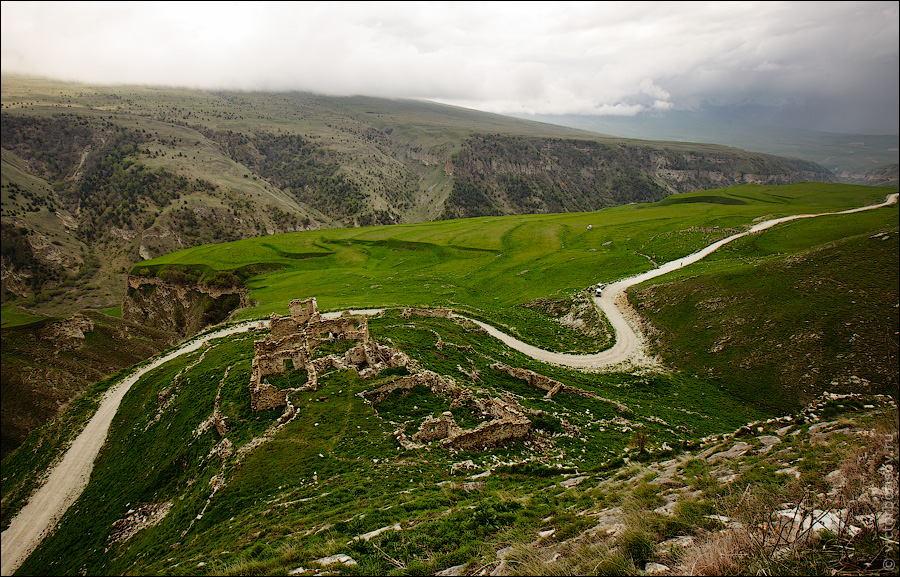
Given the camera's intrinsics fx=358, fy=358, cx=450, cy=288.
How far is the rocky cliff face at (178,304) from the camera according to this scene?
102750 mm

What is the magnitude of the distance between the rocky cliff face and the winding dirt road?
1786 inches

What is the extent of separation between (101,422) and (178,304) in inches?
3586

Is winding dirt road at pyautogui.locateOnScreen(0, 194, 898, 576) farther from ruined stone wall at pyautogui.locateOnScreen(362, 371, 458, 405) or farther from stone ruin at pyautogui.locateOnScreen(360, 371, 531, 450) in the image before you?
stone ruin at pyautogui.locateOnScreen(360, 371, 531, 450)

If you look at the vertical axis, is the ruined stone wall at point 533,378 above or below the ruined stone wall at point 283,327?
above

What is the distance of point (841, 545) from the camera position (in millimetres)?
6070

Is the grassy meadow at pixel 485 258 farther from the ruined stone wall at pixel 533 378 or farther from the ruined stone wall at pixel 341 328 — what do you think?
the ruined stone wall at pixel 341 328

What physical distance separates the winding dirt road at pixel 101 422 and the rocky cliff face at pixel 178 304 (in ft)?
149

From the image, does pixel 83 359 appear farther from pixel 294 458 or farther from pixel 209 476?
pixel 294 458

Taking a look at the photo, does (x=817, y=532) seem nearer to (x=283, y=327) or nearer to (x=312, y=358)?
(x=312, y=358)

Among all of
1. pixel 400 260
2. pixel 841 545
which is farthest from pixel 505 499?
pixel 400 260

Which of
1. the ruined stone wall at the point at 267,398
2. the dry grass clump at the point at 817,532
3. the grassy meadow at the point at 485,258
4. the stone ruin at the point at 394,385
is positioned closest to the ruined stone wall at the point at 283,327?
the stone ruin at the point at 394,385

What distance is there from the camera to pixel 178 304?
11444 centimetres

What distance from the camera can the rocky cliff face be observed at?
103 m

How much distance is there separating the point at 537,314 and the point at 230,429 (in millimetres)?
46808
